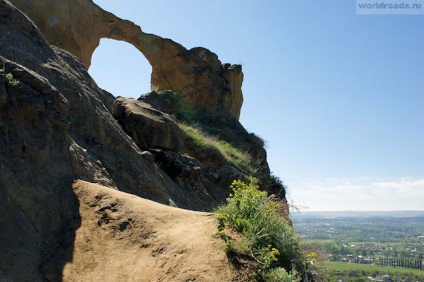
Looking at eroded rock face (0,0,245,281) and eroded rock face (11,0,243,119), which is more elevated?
eroded rock face (11,0,243,119)

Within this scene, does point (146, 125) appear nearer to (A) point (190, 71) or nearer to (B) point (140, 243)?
(B) point (140, 243)

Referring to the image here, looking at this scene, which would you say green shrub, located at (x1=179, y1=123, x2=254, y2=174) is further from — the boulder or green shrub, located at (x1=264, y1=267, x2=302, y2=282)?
green shrub, located at (x1=264, y1=267, x2=302, y2=282)

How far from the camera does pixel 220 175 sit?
15.3 m

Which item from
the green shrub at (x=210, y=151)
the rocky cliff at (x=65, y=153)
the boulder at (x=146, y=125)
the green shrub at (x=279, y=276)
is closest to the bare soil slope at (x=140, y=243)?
the rocky cliff at (x=65, y=153)

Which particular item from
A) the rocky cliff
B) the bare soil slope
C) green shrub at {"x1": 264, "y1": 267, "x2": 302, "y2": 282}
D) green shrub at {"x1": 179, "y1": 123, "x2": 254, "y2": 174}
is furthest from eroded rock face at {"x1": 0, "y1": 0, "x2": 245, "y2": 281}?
green shrub at {"x1": 179, "y1": 123, "x2": 254, "y2": 174}

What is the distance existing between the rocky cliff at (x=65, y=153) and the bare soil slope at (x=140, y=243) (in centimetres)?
3

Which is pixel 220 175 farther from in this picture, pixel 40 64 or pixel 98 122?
pixel 40 64

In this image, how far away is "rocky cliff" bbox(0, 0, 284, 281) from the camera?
4.97 m

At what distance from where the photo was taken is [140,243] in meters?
4.89

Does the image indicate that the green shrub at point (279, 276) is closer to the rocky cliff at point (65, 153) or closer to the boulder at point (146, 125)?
the rocky cliff at point (65, 153)

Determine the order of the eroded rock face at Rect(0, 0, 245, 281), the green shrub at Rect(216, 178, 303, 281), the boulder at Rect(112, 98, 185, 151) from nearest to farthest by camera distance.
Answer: the green shrub at Rect(216, 178, 303, 281) < the eroded rock face at Rect(0, 0, 245, 281) < the boulder at Rect(112, 98, 185, 151)

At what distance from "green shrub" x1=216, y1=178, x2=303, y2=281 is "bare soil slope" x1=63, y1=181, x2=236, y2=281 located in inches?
11.6

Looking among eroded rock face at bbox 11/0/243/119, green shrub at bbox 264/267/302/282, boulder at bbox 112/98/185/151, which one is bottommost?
green shrub at bbox 264/267/302/282

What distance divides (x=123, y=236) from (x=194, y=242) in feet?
3.56
